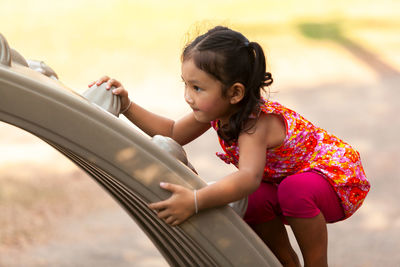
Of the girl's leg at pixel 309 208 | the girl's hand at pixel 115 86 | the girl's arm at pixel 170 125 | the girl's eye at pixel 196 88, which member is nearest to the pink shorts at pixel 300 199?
the girl's leg at pixel 309 208

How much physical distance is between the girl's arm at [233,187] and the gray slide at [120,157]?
3cm

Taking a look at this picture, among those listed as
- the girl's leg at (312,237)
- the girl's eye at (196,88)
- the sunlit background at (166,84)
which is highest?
the girl's eye at (196,88)

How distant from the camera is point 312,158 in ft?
7.69

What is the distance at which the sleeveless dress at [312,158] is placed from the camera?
2277 millimetres

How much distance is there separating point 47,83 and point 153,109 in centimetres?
553

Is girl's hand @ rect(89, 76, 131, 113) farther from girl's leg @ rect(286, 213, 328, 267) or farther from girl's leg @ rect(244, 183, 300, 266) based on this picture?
girl's leg @ rect(286, 213, 328, 267)

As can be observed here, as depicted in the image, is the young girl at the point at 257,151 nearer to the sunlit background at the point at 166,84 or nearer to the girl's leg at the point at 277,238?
the girl's leg at the point at 277,238

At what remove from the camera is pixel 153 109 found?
24.4ft

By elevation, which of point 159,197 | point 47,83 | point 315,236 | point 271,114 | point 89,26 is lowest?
point 89,26

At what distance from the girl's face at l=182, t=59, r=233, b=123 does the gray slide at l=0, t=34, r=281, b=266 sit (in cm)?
24

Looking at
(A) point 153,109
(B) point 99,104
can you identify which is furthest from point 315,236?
(A) point 153,109

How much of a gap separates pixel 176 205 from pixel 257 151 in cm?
32

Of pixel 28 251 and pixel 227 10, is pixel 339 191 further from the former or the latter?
pixel 227 10

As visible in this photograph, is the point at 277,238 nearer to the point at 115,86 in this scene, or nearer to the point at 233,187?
the point at 233,187
